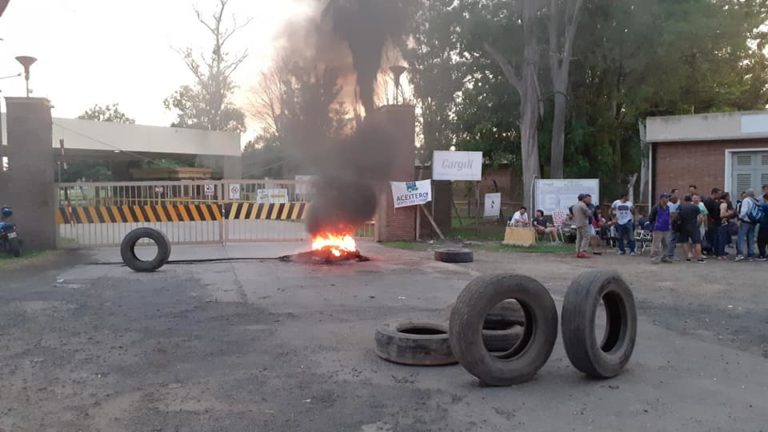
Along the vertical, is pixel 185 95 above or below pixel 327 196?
above

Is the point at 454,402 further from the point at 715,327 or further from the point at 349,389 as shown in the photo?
the point at 715,327

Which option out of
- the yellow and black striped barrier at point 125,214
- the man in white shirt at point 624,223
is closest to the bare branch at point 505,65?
the man in white shirt at point 624,223

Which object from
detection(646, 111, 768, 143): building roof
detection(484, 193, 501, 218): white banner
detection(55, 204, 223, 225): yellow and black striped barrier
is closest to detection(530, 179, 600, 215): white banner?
detection(646, 111, 768, 143): building roof

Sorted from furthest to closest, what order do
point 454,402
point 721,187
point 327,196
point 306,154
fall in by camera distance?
point 721,187, point 306,154, point 327,196, point 454,402

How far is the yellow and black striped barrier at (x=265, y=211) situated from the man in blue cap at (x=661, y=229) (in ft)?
27.7

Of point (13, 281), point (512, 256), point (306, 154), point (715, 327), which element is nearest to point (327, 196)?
point (306, 154)

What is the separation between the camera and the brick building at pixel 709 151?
57.6ft

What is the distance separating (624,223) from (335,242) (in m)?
7.08

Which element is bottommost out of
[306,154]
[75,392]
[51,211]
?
[75,392]

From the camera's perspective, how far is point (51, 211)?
14.4 meters

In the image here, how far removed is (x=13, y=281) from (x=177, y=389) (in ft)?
23.7

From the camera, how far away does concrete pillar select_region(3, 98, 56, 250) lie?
14.1 metres

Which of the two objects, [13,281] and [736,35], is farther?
[736,35]

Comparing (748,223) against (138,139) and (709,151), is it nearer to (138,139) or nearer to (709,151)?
(709,151)
